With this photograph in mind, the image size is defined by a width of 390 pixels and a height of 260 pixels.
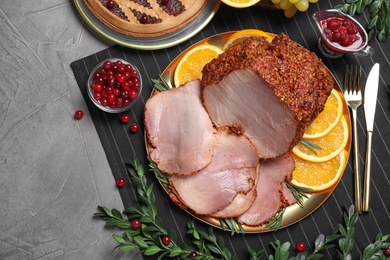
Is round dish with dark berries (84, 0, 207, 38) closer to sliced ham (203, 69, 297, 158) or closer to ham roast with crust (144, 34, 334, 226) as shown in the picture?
ham roast with crust (144, 34, 334, 226)

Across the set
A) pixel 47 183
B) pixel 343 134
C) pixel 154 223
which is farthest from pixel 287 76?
pixel 47 183

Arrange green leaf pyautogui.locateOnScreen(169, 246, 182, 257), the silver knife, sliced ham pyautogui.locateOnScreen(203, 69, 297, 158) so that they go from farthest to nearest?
the silver knife → green leaf pyautogui.locateOnScreen(169, 246, 182, 257) → sliced ham pyautogui.locateOnScreen(203, 69, 297, 158)

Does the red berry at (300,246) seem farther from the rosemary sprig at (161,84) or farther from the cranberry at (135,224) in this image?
the rosemary sprig at (161,84)

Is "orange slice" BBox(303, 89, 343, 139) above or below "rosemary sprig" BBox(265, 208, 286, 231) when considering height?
above

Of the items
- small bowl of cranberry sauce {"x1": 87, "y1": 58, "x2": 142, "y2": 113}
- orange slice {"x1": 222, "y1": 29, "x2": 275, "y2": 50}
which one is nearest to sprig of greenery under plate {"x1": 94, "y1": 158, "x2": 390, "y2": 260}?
small bowl of cranberry sauce {"x1": 87, "y1": 58, "x2": 142, "y2": 113}

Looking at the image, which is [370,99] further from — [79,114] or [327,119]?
[79,114]

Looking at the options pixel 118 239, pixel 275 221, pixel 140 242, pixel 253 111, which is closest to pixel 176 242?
pixel 140 242

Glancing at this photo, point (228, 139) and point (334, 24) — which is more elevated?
point (334, 24)
